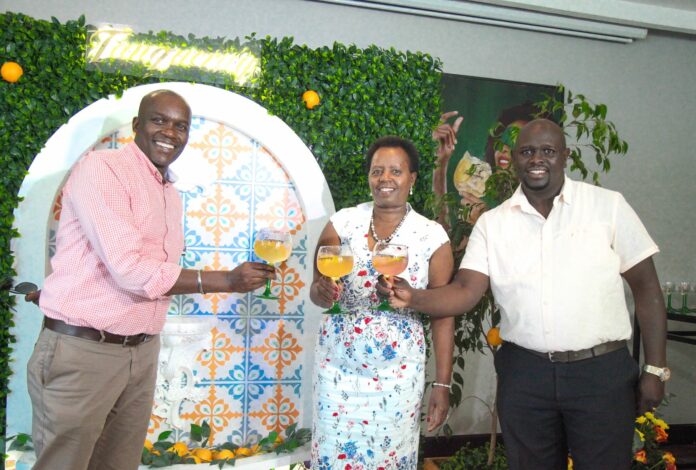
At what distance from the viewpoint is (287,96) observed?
312 cm

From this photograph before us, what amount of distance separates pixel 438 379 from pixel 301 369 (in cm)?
106

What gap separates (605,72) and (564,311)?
3.44 m

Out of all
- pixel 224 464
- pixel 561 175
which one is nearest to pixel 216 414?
pixel 224 464

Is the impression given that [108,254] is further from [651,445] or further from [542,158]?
[651,445]

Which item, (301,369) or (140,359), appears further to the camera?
(301,369)

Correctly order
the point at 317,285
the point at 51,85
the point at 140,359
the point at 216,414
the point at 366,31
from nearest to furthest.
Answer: the point at 140,359 → the point at 317,285 → the point at 51,85 → the point at 216,414 → the point at 366,31

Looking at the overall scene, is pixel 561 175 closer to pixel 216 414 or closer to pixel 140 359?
pixel 140 359

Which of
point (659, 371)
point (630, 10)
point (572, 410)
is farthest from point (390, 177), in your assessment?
point (630, 10)

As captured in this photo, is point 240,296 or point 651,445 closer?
point 240,296

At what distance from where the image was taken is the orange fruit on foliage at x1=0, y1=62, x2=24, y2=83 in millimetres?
2719

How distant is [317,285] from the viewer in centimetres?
233

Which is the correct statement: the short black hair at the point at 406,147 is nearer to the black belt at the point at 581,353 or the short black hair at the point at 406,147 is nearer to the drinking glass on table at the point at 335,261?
the drinking glass on table at the point at 335,261

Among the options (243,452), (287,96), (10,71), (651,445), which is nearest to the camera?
(10,71)

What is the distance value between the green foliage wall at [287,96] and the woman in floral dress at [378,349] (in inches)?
29.0
